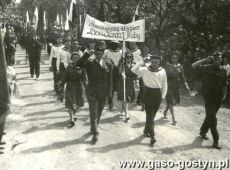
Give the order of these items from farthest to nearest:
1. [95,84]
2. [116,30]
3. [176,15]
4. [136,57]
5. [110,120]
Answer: [176,15] → [136,57] → [116,30] → [110,120] → [95,84]

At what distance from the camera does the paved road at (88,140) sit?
8016 millimetres

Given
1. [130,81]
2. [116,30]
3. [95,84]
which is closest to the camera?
[95,84]

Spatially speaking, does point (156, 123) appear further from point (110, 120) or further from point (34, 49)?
point (34, 49)

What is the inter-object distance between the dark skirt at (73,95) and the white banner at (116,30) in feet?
4.96

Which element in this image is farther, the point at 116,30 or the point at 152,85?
the point at 116,30

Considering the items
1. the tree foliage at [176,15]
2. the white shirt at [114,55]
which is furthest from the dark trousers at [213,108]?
the tree foliage at [176,15]

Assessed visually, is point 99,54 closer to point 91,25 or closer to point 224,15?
point 91,25

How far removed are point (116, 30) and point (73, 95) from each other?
94.3 inches

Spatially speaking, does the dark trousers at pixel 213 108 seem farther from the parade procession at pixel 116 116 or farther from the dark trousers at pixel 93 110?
the dark trousers at pixel 93 110

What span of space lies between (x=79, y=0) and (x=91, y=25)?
23.9 meters

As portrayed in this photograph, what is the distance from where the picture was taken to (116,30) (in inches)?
470

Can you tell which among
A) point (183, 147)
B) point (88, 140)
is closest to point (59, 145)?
point (88, 140)

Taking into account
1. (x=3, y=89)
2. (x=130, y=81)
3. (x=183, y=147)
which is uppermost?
(x=3, y=89)

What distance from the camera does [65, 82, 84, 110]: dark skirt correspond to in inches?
419
